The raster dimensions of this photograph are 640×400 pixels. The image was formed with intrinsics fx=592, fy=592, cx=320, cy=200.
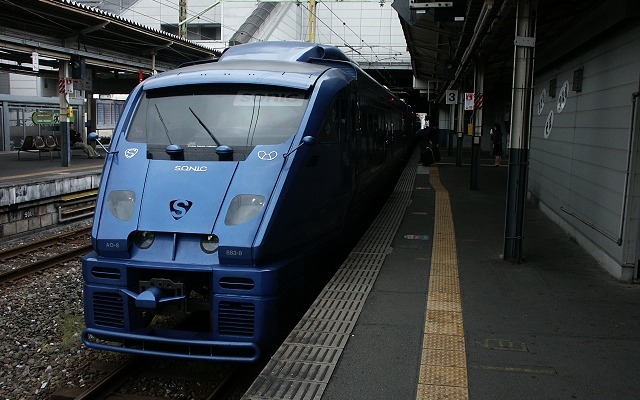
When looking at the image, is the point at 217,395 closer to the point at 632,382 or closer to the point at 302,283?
the point at 302,283

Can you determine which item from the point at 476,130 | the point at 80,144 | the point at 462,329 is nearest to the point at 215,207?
the point at 462,329

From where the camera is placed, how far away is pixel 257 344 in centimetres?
457

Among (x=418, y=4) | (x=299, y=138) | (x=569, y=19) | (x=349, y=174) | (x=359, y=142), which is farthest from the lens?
(x=418, y=4)

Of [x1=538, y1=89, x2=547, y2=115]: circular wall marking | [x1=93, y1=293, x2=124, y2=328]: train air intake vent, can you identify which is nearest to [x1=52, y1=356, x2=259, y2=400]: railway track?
[x1=93, y1=293, x2=124, y2=328]: train air intake vent

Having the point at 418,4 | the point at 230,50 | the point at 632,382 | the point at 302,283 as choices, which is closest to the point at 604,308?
the point at 632,382

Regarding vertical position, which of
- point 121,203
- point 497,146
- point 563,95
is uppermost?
point 563,95

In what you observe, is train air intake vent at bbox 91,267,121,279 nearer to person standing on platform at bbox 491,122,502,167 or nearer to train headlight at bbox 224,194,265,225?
train headlight at bbox 224,194,265,225

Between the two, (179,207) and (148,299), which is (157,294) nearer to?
(148,299)

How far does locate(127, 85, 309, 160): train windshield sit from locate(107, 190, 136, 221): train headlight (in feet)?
1.59

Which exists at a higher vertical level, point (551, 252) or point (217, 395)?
point (551, 252)

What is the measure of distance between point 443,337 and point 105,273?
2811mm

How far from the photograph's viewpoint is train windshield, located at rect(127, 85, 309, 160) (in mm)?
5449

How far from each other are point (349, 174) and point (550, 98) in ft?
19.9

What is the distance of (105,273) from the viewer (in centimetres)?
482
